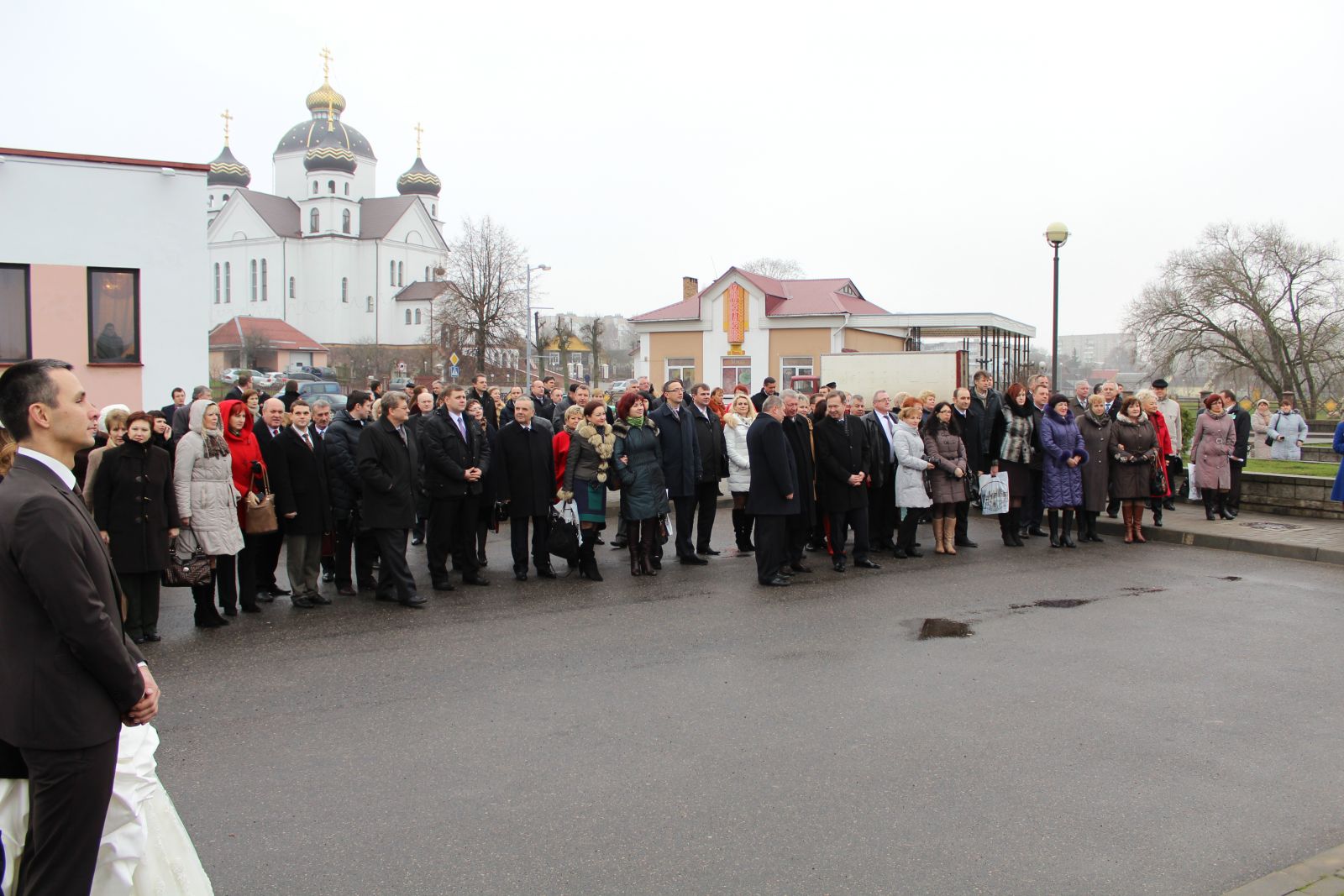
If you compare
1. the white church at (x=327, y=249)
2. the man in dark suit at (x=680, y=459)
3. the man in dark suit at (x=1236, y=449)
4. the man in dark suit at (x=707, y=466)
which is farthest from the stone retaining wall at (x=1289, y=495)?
the white church at (x=327, y=249)

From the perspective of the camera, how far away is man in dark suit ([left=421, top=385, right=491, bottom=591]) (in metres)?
10.2

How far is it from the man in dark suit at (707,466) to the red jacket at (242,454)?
4818 mm

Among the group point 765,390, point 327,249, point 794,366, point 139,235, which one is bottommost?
point 765,390

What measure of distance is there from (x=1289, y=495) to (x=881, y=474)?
23.0 feet

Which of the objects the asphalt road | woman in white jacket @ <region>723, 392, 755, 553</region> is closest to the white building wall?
woman in white jacket @ <region>723, 392, 755, 553</region>

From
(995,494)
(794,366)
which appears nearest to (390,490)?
(995,494)

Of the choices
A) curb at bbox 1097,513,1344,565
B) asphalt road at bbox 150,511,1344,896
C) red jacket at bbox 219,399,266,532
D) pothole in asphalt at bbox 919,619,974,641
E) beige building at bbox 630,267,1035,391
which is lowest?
asphalt road at bbox 150,511,1344,896

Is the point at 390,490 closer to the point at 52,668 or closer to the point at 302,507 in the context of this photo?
the point at 302,507

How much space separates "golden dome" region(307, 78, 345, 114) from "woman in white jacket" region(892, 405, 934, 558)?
345 ft

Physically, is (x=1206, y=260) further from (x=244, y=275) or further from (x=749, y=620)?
(x=244, y=275)

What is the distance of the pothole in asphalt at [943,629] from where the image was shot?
8.16m

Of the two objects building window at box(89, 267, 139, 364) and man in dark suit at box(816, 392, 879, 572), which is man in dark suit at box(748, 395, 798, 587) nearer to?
man in dark suit at box(816, 392, 879, 572)

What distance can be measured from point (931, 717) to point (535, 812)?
260 cm

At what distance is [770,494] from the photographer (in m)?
10.4
